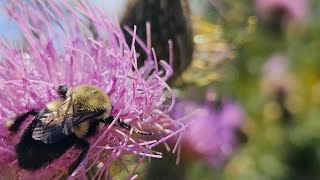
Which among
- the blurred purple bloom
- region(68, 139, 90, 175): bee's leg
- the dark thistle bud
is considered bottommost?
the blurred purple bloom

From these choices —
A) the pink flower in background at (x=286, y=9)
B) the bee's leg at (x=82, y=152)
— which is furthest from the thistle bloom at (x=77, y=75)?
the pink flower in background at (x=286, y=9)

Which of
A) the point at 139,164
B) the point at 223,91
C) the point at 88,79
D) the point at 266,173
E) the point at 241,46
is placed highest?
the point at 88,79

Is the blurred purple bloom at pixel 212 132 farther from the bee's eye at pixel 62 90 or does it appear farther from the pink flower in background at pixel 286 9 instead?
the pink flower in background at pixel 286 9

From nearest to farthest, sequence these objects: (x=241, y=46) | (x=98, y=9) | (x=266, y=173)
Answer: (x=98, y=9)
(x=241, y=46)
(x=266, y=173)

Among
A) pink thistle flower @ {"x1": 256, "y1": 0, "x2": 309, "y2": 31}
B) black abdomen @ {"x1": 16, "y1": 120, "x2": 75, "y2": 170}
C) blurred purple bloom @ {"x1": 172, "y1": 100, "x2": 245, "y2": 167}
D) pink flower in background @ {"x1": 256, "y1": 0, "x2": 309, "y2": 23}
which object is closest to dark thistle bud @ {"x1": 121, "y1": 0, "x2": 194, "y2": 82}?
blurred purple bloom @ {"x1": 172, "y1": 100, "x2": 245, "y2": 167}

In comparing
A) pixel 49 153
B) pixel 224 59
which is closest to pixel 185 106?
pixel 224 59

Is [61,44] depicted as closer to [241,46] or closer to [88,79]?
[88,79]

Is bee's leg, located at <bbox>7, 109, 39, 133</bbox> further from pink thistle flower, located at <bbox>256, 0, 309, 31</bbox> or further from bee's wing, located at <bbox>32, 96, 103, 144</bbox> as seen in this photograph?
pink thistle flower, located at <bbox>256, 0, 309, 31</bbox>

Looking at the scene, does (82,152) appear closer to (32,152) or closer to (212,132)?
(32,152)
